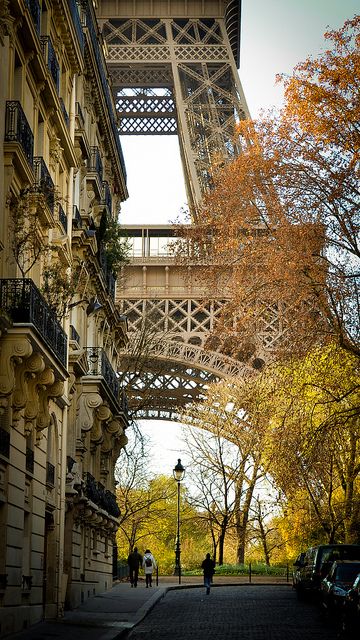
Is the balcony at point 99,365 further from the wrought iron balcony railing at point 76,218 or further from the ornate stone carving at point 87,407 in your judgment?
the wrought iron balcony railing at point 76,218

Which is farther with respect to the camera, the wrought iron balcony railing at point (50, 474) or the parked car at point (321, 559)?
the parked car at point (321, 559)

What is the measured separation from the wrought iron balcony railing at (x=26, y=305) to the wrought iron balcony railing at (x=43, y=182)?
1869 millimetres

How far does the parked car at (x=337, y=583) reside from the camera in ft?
90.5

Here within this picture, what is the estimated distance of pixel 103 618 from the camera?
29.6 m

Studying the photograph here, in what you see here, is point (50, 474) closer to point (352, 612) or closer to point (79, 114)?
point (352, 612)

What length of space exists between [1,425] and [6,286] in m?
2.68

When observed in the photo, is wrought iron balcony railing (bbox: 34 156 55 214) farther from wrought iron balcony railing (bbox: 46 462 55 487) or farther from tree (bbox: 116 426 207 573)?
tree (bbox: 116 426 207 573)

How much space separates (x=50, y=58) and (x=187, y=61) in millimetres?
50332

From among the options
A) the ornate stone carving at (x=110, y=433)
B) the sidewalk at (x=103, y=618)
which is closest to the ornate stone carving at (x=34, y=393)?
the sidewalk at (x=103, y=618)

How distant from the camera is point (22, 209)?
22.1m

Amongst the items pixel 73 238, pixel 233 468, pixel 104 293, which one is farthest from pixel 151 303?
pixel 73 238

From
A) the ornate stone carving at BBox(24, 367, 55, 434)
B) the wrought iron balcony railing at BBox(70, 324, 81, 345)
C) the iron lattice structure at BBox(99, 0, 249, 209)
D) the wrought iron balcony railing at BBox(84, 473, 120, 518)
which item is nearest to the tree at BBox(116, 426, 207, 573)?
the iron lattice structure at BBox(99, 0, 249, 209)

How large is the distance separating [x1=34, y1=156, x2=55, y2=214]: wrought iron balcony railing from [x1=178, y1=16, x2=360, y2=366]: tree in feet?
14.1

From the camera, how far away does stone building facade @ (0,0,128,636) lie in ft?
74.5
